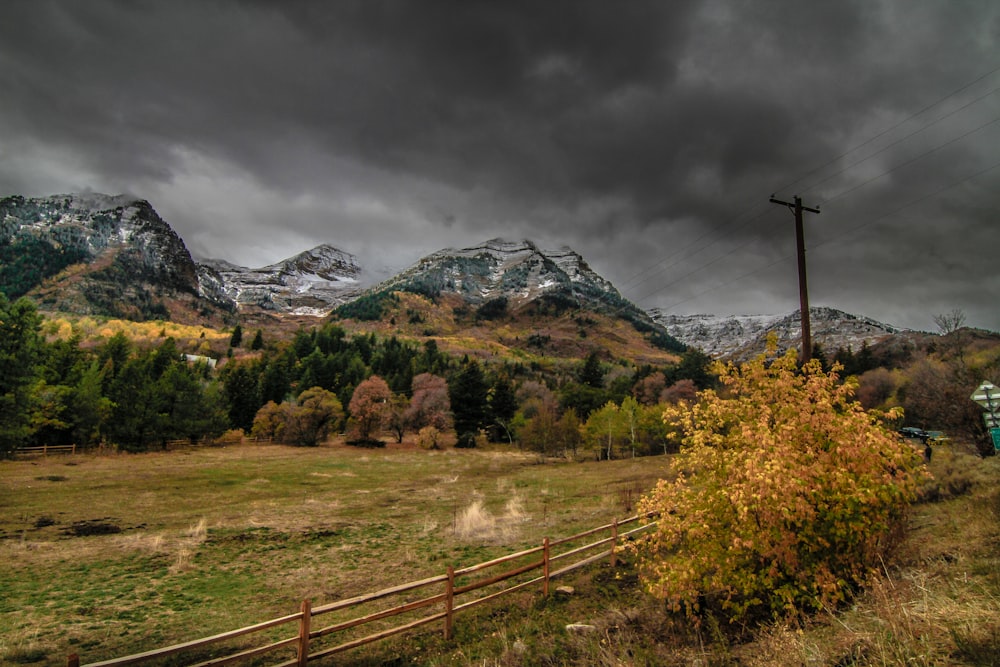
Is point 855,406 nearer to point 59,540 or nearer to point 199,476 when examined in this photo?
point 59,540

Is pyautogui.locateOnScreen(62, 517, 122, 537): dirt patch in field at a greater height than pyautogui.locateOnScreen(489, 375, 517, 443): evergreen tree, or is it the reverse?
pyautogui.locateOnScreen(489, 375, 517, 443): evergreen tree

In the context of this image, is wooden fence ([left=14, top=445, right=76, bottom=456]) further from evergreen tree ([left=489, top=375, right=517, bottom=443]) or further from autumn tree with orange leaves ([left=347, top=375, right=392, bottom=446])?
evergreen tree ([left=489, top=375, right=517, bottom=443])

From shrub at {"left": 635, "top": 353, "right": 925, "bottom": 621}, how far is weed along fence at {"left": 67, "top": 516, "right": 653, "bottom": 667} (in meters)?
3.21

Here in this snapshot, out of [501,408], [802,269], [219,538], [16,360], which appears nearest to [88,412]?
[16,360]

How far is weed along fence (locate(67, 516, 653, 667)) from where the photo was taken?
927 cm

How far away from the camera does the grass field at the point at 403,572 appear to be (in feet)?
23.9

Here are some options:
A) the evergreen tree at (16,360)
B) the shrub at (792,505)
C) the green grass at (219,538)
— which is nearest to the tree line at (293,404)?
the evergreen tree at (16,360)

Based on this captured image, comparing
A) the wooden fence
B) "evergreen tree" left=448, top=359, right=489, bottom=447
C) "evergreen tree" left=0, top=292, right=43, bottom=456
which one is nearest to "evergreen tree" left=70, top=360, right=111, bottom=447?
the wooden fence

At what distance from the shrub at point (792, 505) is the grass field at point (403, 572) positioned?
69cm

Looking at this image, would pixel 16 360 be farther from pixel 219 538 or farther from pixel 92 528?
pixel 219 538

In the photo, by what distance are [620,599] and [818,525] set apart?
6889mm

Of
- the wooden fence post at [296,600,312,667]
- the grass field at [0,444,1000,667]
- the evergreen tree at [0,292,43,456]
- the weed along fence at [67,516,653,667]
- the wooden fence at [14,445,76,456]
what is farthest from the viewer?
the wooden fence at [14,445,76,456]

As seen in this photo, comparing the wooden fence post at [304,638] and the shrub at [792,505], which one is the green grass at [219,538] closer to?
the wooden fence post at [304,638]

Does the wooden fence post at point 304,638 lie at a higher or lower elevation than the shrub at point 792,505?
lower
